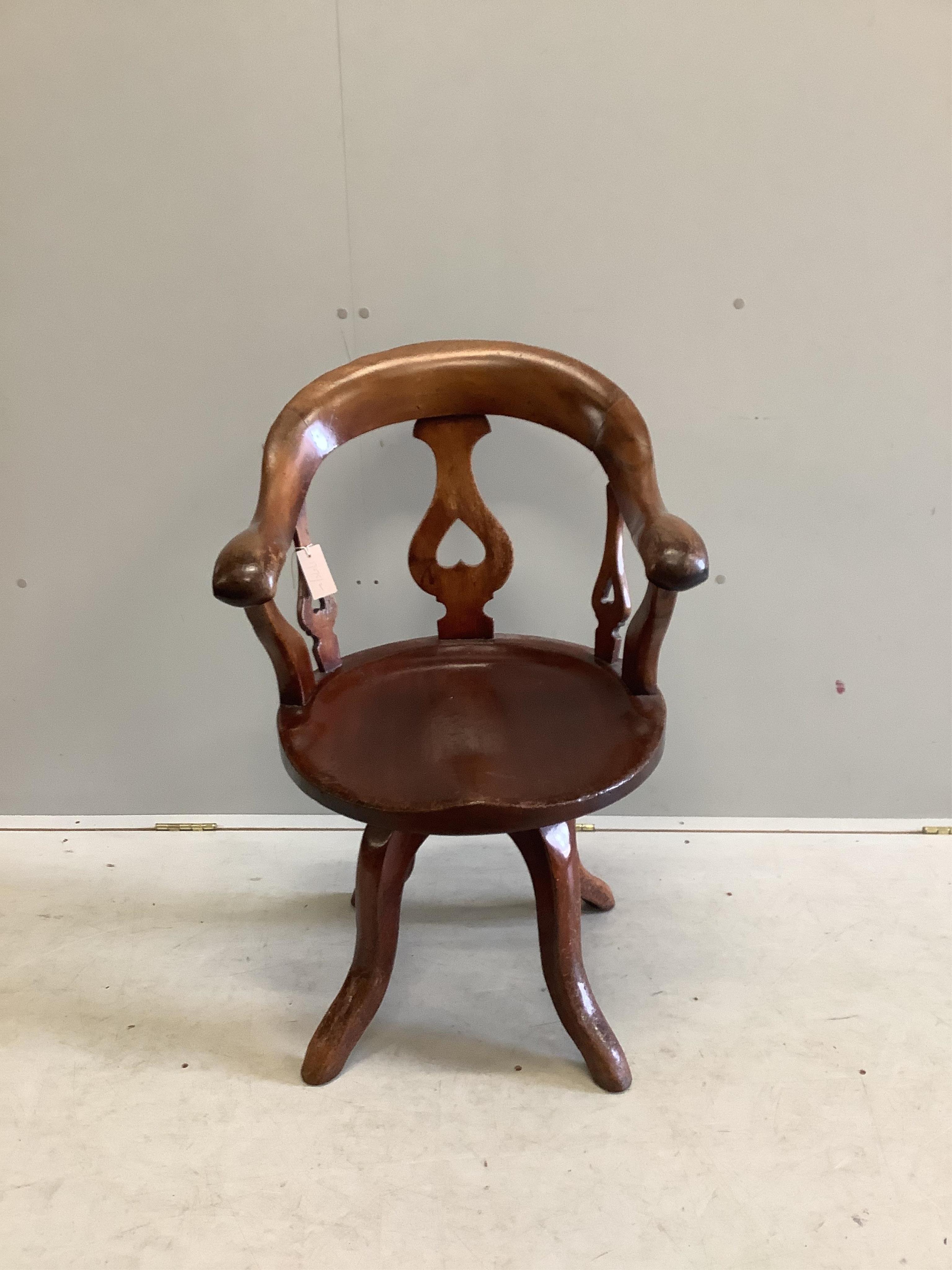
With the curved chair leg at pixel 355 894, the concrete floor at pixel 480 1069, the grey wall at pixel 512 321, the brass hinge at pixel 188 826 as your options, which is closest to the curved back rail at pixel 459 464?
the grey wall at pixel 512 321

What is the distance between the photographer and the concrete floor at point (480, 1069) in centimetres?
92

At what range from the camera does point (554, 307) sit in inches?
52.9

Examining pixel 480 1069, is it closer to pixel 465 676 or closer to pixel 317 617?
pixel 465 676

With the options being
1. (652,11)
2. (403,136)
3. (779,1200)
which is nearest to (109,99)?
(403,136)

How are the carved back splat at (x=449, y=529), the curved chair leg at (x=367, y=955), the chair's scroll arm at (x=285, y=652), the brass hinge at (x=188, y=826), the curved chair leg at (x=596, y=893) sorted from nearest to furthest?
1. the chair's scroll arm at (x=285, y=652)
2. the curved chair leg at (x=367, y=955)
3. the carved back splat at (x=449, y=529)
4. the curved chair leg at (x=596, y=893)
5. the brass hinge at (x=188, y=826)

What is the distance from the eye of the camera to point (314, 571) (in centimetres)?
113

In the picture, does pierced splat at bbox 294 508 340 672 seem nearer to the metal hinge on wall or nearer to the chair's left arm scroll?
the chair's left arm scroll

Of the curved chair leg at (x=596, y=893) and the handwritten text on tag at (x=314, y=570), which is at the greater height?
the handwritten text on tag at (x=314, y=570)

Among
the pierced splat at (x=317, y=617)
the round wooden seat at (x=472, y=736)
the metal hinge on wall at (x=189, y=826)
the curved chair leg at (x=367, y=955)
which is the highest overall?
the pierced splat at (x=317, y=617)

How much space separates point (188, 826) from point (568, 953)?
2.80 feet

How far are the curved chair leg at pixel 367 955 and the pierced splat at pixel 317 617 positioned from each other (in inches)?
9.6

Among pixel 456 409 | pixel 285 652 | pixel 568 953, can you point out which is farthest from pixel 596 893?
pixel 456 409

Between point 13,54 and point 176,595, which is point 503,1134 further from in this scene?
point 13,54

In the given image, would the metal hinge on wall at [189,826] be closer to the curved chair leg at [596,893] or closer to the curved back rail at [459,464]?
the curved back rail at [459,464]
